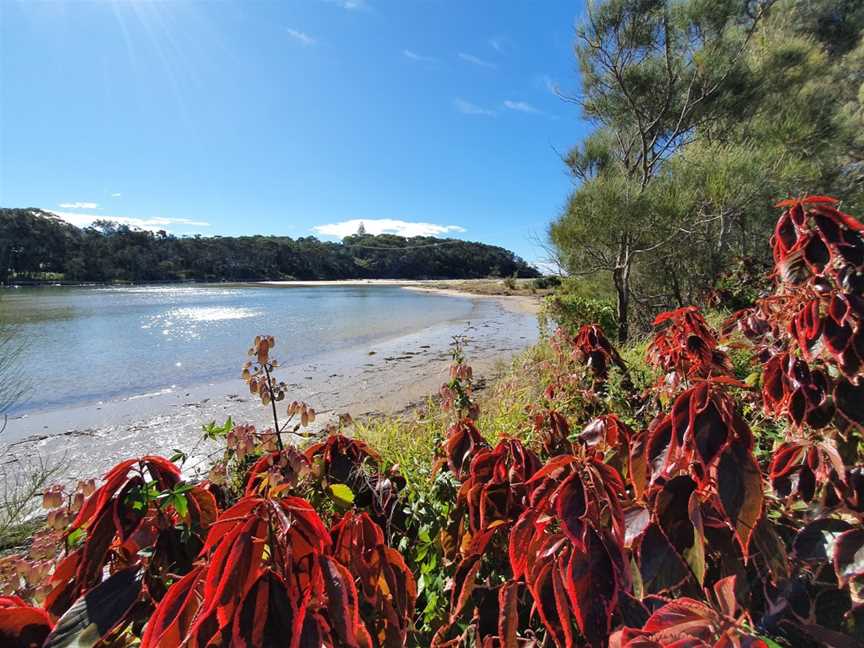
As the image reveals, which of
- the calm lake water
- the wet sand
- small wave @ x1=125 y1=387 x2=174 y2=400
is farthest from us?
the calm lake water

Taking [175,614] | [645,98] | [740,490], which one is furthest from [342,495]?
[645,98]

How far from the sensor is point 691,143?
748 centimetres

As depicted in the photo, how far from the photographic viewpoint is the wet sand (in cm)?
493

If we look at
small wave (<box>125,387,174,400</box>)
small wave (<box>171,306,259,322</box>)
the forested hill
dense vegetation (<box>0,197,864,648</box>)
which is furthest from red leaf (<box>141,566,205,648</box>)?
the forested hill

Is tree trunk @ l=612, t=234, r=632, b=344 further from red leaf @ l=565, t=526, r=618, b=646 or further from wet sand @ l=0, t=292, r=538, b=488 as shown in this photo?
red leaf @ l=565, t=526, r=618, b=646

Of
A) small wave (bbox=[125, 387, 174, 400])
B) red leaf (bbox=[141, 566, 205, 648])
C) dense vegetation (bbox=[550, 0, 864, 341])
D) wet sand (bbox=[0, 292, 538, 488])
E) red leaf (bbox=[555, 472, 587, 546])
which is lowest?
small wave (bbox=[125, 387, 174, 400])

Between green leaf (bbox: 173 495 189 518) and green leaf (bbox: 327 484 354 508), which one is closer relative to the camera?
green leaf (bbox: 173 495 189 518)

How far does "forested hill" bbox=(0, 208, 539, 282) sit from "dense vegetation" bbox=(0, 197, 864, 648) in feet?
159

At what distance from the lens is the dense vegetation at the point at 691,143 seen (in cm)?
623

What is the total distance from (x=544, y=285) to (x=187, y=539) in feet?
133

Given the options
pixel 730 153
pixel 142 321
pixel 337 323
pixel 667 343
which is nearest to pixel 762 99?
pixel 730 153

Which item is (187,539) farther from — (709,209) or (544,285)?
(544,285)

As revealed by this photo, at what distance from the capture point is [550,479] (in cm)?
61

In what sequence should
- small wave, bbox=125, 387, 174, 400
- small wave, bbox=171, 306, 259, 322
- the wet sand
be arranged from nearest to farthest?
the wet sand
small wave, bbox=125, 387, 174, 400
small wave, bbox=171, 306, 259, 322
